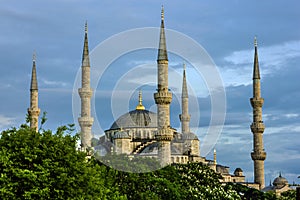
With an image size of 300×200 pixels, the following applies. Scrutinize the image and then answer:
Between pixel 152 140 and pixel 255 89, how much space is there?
18.1 meters

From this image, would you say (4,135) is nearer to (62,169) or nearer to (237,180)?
(62,169)

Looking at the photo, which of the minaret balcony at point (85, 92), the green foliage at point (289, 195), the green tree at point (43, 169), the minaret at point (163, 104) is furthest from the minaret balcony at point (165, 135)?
the green tree at point (43, 169)

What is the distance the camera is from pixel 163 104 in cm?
7931

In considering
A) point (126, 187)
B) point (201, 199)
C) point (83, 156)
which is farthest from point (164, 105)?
point (83, 156)

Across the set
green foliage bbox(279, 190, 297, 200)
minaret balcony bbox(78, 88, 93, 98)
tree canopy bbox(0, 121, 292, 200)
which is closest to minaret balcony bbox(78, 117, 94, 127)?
minaret balcony bbox(78, 88, 93, 98)

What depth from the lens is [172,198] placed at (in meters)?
54.9

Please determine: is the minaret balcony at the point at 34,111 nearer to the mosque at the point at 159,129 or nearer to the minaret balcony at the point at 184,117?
the mosque at the point at 159,129

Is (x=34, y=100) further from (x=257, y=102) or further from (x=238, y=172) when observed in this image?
(x=238, y=172)

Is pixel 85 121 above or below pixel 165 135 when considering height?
above

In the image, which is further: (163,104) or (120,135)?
(120,135)

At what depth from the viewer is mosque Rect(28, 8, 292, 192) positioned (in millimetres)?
79438

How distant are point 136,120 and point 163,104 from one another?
114ft

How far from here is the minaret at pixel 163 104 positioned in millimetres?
78250

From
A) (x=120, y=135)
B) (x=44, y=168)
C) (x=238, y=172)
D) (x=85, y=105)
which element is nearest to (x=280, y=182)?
(x=238, y=172)
